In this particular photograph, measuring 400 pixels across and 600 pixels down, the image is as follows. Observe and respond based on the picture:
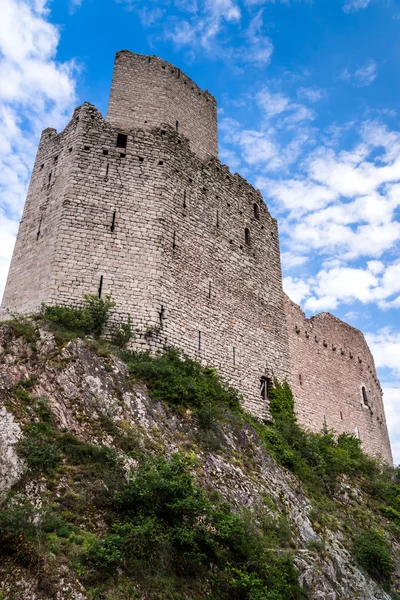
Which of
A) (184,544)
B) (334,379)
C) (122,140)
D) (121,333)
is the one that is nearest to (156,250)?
(121,333)

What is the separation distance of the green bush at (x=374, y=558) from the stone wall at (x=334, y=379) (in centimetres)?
882

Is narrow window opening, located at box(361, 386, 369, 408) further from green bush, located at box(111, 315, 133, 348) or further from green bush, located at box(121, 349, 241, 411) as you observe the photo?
green bush, located at box(111, 315, 133, 348)

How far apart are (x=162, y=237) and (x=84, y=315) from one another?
382cm

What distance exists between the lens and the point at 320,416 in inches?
878

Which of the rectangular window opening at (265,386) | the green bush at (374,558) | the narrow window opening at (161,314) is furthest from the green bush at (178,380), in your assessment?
the green bush at (374,558)

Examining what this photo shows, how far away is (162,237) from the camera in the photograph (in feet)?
50.3

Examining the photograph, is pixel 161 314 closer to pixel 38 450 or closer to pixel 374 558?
pixel 38 450

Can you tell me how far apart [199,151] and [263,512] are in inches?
574

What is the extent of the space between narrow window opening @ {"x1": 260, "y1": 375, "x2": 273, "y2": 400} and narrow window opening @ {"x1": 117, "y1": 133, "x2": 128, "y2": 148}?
30.5 feet

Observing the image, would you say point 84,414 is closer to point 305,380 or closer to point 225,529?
point 225,529

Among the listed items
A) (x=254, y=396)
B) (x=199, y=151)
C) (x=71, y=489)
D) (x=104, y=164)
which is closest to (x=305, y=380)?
(x=254, y=396)

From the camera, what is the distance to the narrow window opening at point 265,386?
17484mm

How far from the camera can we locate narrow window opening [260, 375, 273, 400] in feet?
57.4

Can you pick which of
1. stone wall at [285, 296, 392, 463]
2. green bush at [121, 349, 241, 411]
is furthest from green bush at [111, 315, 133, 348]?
stone wall at [285, 296, 392, 463]
